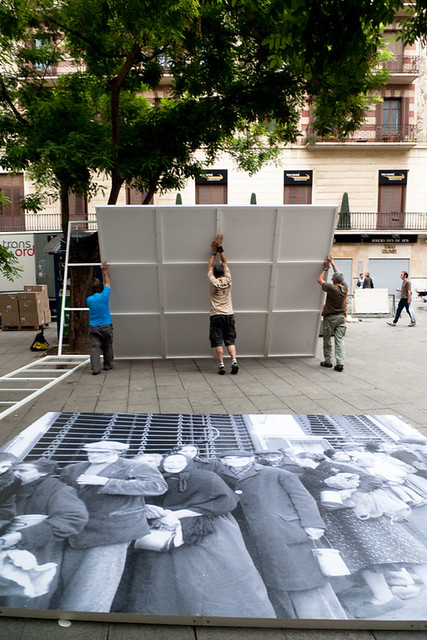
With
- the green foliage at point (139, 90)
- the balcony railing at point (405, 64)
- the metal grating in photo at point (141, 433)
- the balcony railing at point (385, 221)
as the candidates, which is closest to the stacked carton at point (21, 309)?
the green foliage at point (139, 90)

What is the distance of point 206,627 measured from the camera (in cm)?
233

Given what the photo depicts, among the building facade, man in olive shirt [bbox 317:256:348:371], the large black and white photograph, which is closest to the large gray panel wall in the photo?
man in olive shirt [bbox 317:256:348:371]

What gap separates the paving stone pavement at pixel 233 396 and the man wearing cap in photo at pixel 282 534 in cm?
12

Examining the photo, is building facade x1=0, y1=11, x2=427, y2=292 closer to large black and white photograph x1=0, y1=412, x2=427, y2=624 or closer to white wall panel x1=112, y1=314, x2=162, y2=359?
white wall panel x1=112, y1=314, x2=162, y2=359

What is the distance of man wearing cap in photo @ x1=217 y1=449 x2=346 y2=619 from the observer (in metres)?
2.42

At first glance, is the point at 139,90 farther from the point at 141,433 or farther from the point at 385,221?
the point at 385,221

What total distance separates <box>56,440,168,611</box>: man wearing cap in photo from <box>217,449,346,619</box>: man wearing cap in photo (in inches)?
24.8

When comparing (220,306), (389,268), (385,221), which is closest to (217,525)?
(220,306)

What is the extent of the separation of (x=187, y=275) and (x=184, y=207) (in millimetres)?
1177

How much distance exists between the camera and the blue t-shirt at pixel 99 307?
823 centimetres

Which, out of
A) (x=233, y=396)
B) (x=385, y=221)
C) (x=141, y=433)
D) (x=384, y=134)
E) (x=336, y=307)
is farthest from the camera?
(x=385, y=221)

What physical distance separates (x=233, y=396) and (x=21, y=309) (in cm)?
1103

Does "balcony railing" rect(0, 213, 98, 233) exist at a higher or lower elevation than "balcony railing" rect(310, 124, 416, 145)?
lower

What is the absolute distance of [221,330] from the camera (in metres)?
8.37
